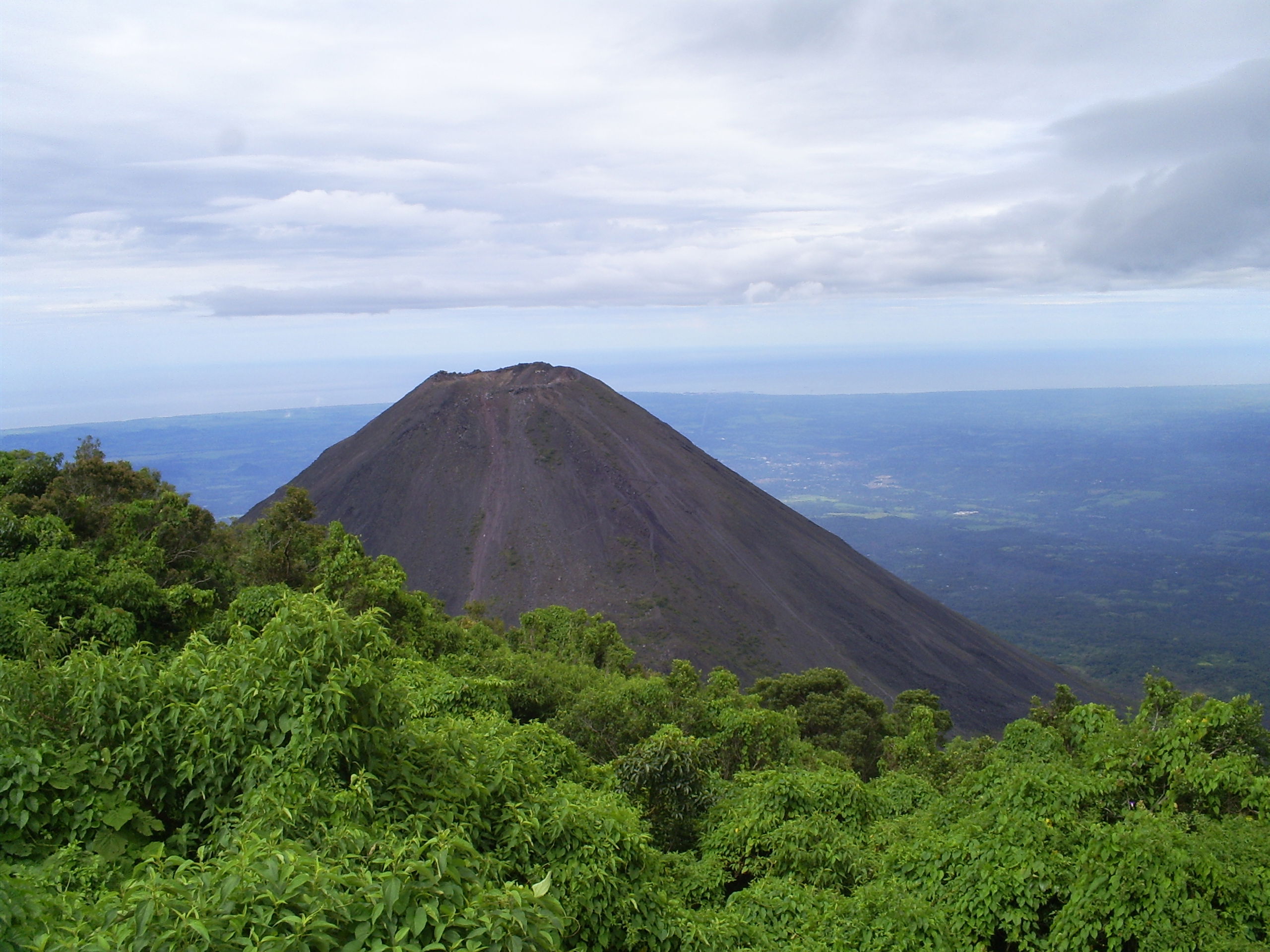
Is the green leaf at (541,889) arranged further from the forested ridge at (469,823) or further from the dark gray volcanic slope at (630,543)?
the dark gray volcanic slope at (630,543)

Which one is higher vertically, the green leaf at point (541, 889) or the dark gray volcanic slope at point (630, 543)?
the green leaf at point (541, 889)

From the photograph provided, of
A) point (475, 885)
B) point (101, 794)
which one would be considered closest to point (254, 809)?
point (101, 794)

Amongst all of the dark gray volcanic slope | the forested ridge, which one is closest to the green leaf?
the forested ridge

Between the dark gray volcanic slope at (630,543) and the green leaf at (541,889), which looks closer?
the green leaf at (541,889)

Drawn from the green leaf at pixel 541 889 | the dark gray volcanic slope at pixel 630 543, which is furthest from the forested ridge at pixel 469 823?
the dark gray volcanic slope at pixel 630 543

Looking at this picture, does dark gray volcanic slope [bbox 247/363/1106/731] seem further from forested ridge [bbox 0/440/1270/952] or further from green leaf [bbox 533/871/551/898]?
green leaf [bbox 533/871/551/898]

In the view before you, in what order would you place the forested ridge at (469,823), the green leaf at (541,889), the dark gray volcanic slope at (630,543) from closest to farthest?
the forested ridge at (469,823), the green leaf at (541,889), the dark gray volcanic slope at (630,543)

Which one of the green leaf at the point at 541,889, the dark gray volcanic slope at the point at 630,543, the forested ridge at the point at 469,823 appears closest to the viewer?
the forested ridge at the point at 469,823
